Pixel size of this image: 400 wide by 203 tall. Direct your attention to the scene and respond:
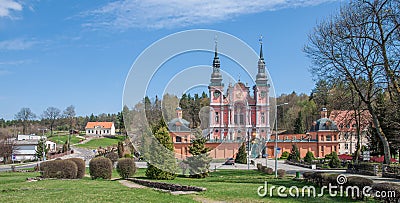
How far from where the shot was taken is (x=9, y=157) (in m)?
65.4

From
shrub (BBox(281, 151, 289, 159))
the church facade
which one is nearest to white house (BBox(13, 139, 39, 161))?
shrub (BBox(281, 151, 289, 159))

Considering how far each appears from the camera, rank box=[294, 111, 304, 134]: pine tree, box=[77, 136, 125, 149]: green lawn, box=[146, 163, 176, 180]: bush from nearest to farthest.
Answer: box=[146, 163, 176, 180]: bush → box=[294, 111, 304, 134]: pine tree → box=[77, 136, 125, 149]: green lawn

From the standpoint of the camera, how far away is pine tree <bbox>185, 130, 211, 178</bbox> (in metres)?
28.4

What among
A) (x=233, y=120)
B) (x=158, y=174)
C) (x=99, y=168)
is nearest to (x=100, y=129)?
(x=233, y=120)

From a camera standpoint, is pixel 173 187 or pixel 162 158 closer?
pixel 173 187

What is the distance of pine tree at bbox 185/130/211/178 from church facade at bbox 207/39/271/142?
A: 2.04 meters

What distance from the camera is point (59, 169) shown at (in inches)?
931

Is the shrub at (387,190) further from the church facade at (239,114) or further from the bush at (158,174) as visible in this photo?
the church facade at (239,114)

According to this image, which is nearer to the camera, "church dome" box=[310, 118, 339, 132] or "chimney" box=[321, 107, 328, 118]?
"church dome" box=[310, 118, 339, 132]

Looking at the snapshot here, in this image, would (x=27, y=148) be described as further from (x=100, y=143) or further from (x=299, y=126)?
(x=299, y=126)

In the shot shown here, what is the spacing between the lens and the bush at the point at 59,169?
23.5 meters

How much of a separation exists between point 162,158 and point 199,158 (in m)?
3.74

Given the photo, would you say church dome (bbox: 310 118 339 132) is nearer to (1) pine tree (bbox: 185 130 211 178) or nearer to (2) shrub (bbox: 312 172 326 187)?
(1) pine tree (bbox: 185 130 211 178)

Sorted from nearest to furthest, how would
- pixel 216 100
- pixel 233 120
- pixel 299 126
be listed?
pixel 216 100 < pixel 233 120 < pixel 299 126
